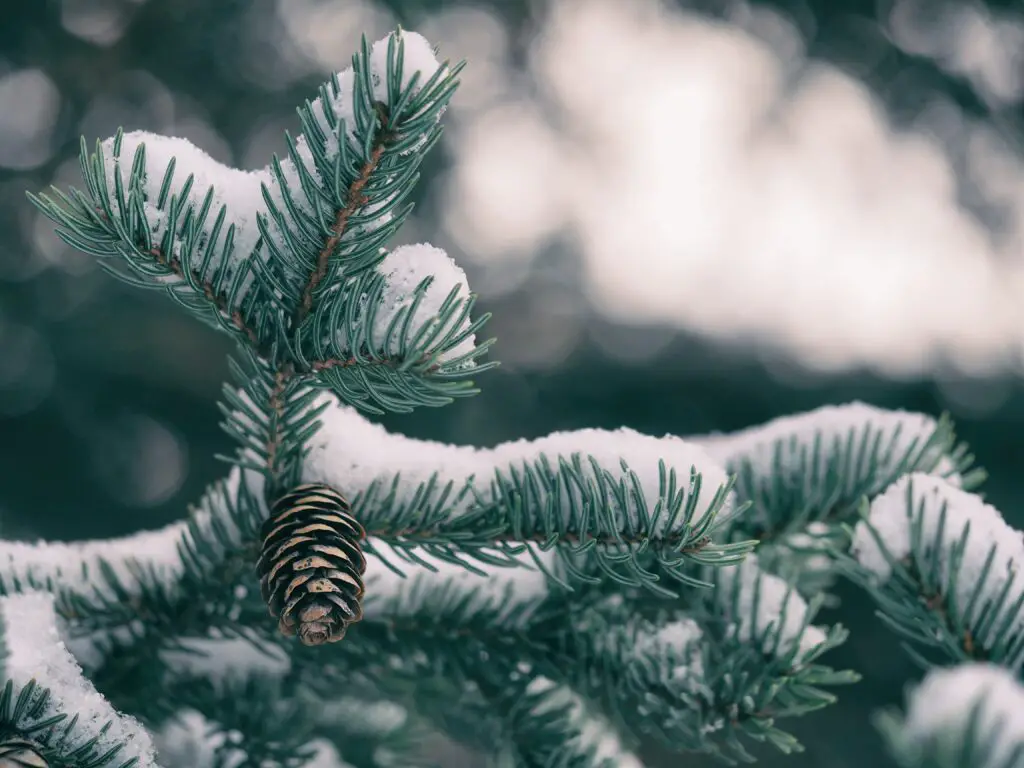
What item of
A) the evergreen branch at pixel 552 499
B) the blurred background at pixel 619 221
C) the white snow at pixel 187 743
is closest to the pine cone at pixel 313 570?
the evergreen branch at pixel 552 499

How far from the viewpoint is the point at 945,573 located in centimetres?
49

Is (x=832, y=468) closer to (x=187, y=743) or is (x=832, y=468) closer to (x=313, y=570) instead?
(x=313, y=570)

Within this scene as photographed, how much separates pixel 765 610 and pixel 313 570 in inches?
12.9

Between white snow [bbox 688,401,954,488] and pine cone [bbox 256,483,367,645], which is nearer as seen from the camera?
pine cone [bbox 256,483,367,645]

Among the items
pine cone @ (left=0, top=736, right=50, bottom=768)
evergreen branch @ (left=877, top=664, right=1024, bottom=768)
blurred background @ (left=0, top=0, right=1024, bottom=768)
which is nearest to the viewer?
evergreen branch @ (left=877, top=664, right=1024, bottom=768)

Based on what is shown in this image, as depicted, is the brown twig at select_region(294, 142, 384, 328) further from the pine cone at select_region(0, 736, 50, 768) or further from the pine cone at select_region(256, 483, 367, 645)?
the pine cone at select_region(0, 736, 50, 768)

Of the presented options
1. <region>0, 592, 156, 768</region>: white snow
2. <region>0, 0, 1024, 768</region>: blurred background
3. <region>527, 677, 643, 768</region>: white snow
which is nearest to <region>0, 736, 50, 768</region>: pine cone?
<region>0, 592, 156, 768</region>: white snow

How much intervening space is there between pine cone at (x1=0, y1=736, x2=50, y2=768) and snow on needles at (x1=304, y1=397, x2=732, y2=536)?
0.21m

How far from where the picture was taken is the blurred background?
266 centimetres

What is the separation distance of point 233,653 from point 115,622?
100mm

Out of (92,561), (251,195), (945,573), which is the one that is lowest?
(945,573)

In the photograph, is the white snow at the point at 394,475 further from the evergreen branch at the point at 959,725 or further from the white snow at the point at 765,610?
the evergreen branch at the point at 959,725

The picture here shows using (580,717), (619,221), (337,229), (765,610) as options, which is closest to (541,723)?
(580,717)

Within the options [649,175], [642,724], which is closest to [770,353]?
[649,175]
